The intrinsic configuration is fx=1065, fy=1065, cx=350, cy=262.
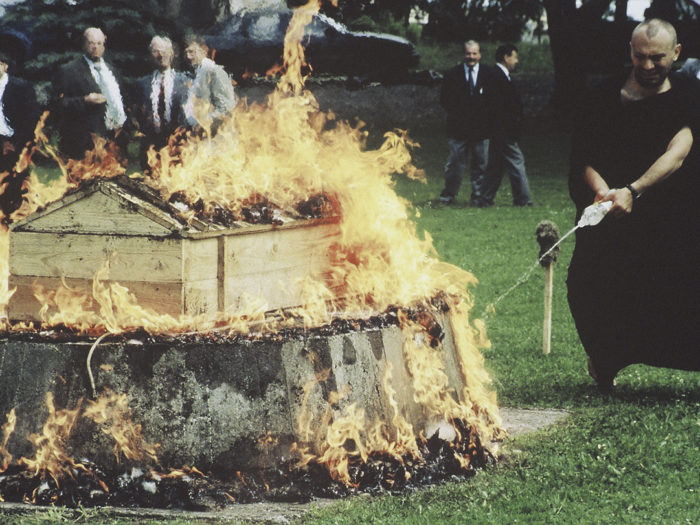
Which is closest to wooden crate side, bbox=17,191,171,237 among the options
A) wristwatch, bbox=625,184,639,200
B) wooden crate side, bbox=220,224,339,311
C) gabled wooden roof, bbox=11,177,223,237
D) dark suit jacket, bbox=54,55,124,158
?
gabled wooden roof, bbox=11,177,223,237

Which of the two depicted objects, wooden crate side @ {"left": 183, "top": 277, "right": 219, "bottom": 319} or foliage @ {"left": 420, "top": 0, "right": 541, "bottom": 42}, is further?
foliage @ {"left": 420, "top": 0, "right": 541, "bottom": 42}

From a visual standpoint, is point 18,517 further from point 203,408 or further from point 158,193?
point 158,193

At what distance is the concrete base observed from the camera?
4.56 meters

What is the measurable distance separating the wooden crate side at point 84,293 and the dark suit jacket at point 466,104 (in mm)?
10826

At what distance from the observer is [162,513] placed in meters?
4.39

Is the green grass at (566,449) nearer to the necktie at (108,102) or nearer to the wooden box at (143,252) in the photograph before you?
the wooden box at (143,252)

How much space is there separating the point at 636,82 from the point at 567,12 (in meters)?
19.2

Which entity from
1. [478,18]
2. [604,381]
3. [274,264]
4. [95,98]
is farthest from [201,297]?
[478,18]

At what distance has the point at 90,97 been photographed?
386 inches

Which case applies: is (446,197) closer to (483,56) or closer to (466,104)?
(466,104)

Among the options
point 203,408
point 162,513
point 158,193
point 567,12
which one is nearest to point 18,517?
point 162,513

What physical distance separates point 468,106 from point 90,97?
22.6 feet

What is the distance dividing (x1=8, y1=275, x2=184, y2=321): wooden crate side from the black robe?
282 centimetres

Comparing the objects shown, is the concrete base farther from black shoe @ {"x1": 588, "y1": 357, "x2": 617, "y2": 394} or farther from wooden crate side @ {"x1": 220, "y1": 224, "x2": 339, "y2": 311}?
black shoe @ {"x1": 588, "y1": 357, "x2": 617, "y2": 394}
